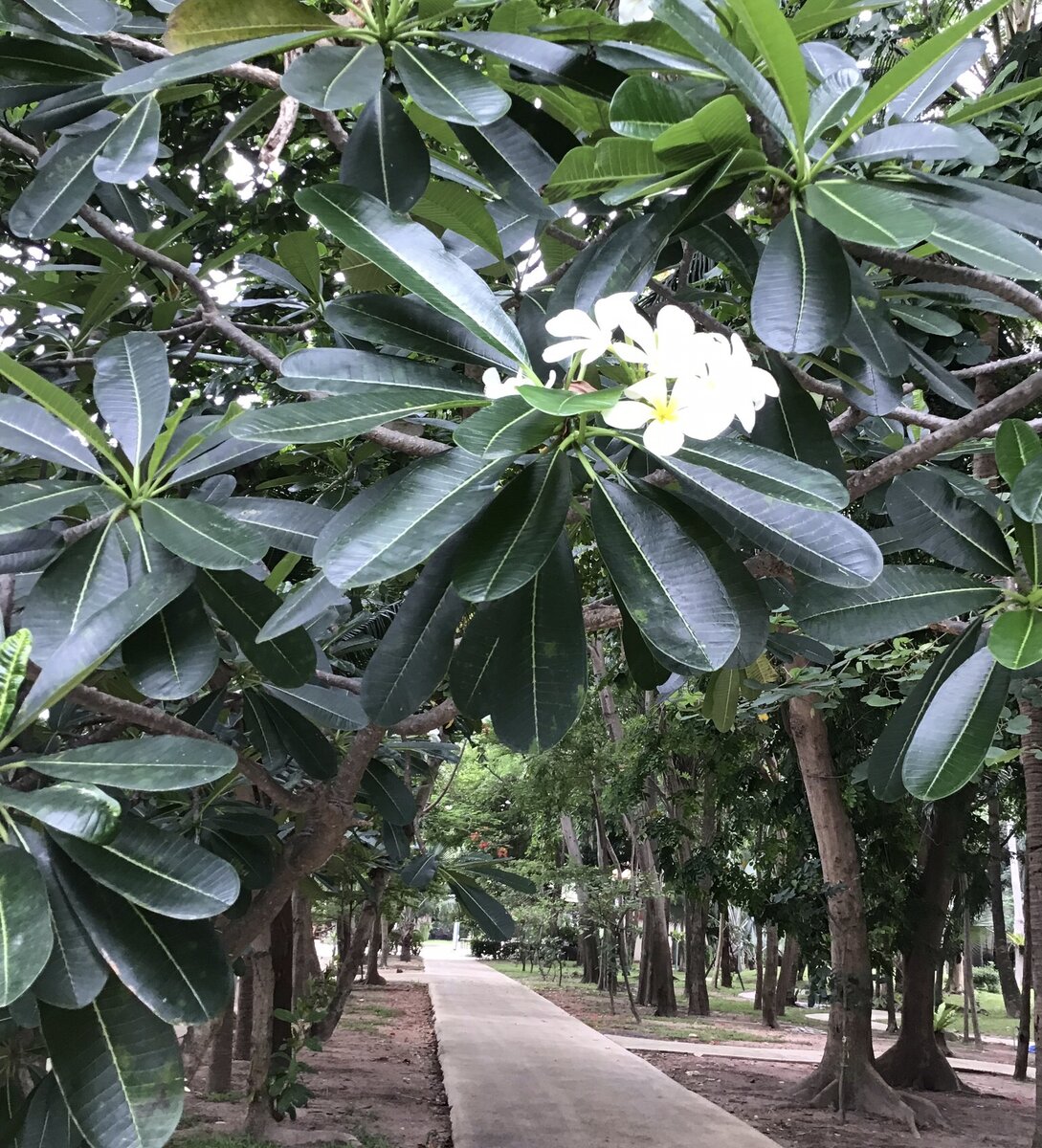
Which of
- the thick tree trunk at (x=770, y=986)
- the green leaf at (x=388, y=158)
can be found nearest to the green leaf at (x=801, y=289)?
the green leaf at (x=388, y=158)

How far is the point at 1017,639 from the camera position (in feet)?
3.47

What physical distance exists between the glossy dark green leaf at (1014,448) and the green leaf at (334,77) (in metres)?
0.82

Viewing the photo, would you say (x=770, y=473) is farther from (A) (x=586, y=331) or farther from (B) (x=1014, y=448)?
(B) (x=1014, y=448)

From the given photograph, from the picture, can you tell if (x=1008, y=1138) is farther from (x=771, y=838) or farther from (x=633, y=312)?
(x=633, y=312)

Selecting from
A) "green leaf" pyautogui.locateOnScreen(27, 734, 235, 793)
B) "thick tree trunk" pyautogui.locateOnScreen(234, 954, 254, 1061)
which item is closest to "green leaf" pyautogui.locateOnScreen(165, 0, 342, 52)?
"green leaf" pyautogui.locateOnScreen(27, 734, 235, 793)

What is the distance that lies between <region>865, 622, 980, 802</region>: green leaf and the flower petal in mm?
671

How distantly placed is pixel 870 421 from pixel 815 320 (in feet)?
2.80

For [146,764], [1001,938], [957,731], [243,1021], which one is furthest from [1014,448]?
[1001,938]

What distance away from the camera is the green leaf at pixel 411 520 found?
0.83m

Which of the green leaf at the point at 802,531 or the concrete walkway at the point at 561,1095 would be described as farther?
the concrete walkway at the point at 561,1095

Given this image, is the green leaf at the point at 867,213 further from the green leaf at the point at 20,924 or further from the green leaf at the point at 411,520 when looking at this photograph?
the green leaf at the point at 20,924

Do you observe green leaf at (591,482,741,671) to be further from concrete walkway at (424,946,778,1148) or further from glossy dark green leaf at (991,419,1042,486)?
concrete walkway at (424,946,778,1148)

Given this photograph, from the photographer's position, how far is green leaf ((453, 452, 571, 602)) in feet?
3.03

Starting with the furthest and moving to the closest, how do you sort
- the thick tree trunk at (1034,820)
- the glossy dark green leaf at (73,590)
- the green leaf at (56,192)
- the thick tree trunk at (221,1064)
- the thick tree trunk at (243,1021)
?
the thick tree trunk at (243,1021) < the thick tree trunk at (221,1064) < the thick tree trunk at (1034,820) < the green leaf at (56,192) < the glossy dark green leaf at (73,590)
